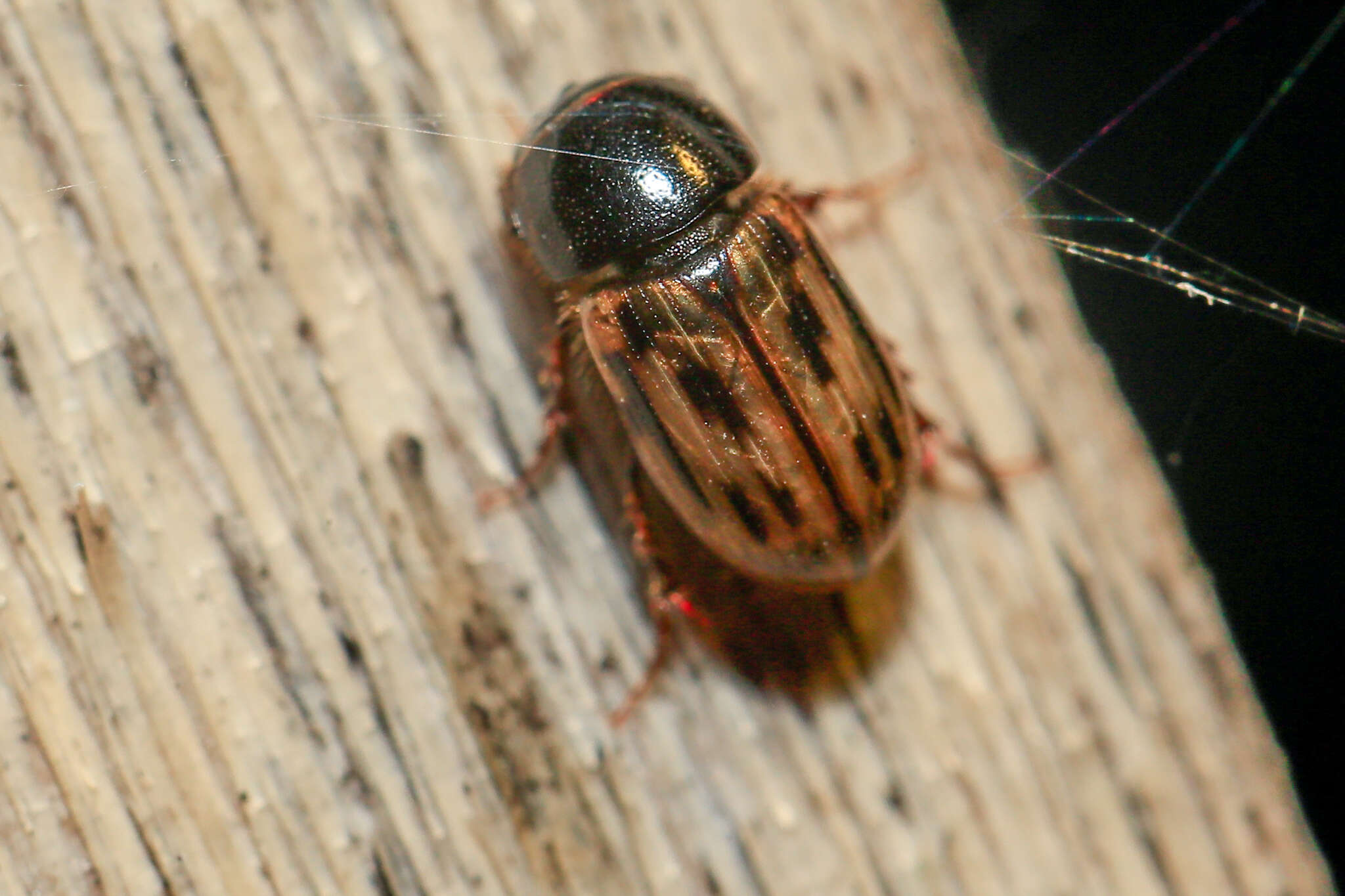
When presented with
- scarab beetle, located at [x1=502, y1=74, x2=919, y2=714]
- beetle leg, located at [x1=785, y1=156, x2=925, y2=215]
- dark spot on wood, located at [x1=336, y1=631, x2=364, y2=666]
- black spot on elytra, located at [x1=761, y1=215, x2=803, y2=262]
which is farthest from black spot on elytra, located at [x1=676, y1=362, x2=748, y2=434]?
dark spot on wood, located at [x1=336, y1=631, x2=364, y2=666]

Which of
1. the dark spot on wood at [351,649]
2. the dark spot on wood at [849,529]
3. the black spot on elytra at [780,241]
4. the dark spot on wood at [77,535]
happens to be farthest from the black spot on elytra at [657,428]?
the dark spot on wood at [77,535]

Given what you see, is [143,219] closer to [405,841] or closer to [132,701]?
[132,701]

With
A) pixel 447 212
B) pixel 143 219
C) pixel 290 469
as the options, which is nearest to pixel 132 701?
pixel 290 469

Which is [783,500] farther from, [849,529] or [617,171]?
[617,171]

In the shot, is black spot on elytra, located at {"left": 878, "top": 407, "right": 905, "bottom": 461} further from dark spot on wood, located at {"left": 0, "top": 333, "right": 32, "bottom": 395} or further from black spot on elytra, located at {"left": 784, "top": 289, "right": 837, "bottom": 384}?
dark spot on wood, located at {"left": 0, "top": 333, "right": 32, "bottom": 395}

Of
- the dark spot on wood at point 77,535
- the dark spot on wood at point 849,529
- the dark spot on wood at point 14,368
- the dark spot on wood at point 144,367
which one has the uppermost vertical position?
the dark spot on wood at point 14,368

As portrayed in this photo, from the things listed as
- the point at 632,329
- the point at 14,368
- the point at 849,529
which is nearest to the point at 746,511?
the point at 849,529

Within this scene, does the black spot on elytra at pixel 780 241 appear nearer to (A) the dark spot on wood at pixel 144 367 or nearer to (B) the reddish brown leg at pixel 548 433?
(B) the reddish brown leg at pixel 548 433
